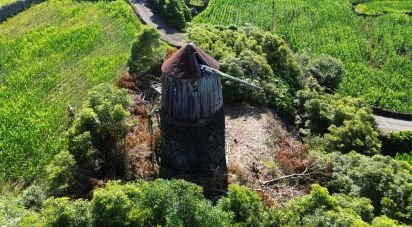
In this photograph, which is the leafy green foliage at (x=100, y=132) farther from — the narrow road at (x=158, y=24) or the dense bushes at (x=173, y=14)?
the dense bushes at (x=173, y=14)

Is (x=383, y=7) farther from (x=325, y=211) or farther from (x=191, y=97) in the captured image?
(x=325, y=211)

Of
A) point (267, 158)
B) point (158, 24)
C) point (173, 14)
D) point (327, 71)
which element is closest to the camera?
point (267, 158)

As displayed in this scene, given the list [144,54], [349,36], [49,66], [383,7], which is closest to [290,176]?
[144,54]

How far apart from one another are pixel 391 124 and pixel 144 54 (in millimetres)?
19335

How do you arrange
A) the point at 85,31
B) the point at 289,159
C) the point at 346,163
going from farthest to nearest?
the point at 85,31 < the point at 289,159 < the point at 346,163

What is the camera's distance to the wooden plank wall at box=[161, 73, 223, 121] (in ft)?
57.0

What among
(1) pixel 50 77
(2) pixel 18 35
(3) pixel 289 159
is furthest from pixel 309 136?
(2) pixel 18 35

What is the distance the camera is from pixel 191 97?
17438 millimetres

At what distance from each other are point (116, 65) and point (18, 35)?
464 inches

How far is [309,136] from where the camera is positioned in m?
25.8

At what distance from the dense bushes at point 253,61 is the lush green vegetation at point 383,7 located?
970 inches

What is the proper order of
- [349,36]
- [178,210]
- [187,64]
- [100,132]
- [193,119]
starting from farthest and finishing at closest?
[349,36] → [100,132] → [193,119] → [187,64] → [178,210]

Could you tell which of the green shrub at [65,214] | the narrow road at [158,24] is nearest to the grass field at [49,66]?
the narrow road at [158,24]

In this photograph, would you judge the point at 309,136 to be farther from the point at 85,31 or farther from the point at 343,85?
the point at 85,31
